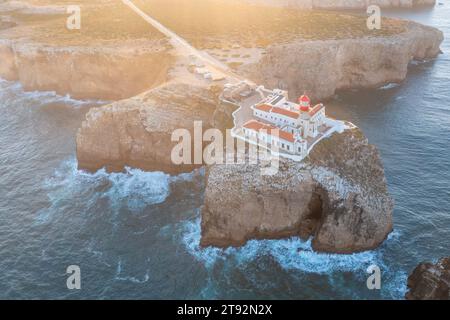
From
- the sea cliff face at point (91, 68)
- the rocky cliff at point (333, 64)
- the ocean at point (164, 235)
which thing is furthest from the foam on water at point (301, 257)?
the sea cliff face at point (91, 68)

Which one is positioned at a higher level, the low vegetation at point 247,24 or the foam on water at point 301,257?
the low vegetation at point 247,24

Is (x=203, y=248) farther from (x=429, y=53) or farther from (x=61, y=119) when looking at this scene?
(x=429, y=53)

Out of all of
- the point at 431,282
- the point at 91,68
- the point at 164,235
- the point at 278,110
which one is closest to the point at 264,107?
the point at 278,110

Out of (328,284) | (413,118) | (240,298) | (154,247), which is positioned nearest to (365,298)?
(328,284)

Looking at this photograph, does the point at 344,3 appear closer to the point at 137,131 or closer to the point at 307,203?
the point at 137,131

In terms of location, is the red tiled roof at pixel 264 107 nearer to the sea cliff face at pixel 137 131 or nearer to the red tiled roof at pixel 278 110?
A: the red tiled roof at pixel 278 110

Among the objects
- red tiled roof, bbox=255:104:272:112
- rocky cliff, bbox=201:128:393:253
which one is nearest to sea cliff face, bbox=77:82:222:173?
red tiled roof, bbox=255:104:272:112
